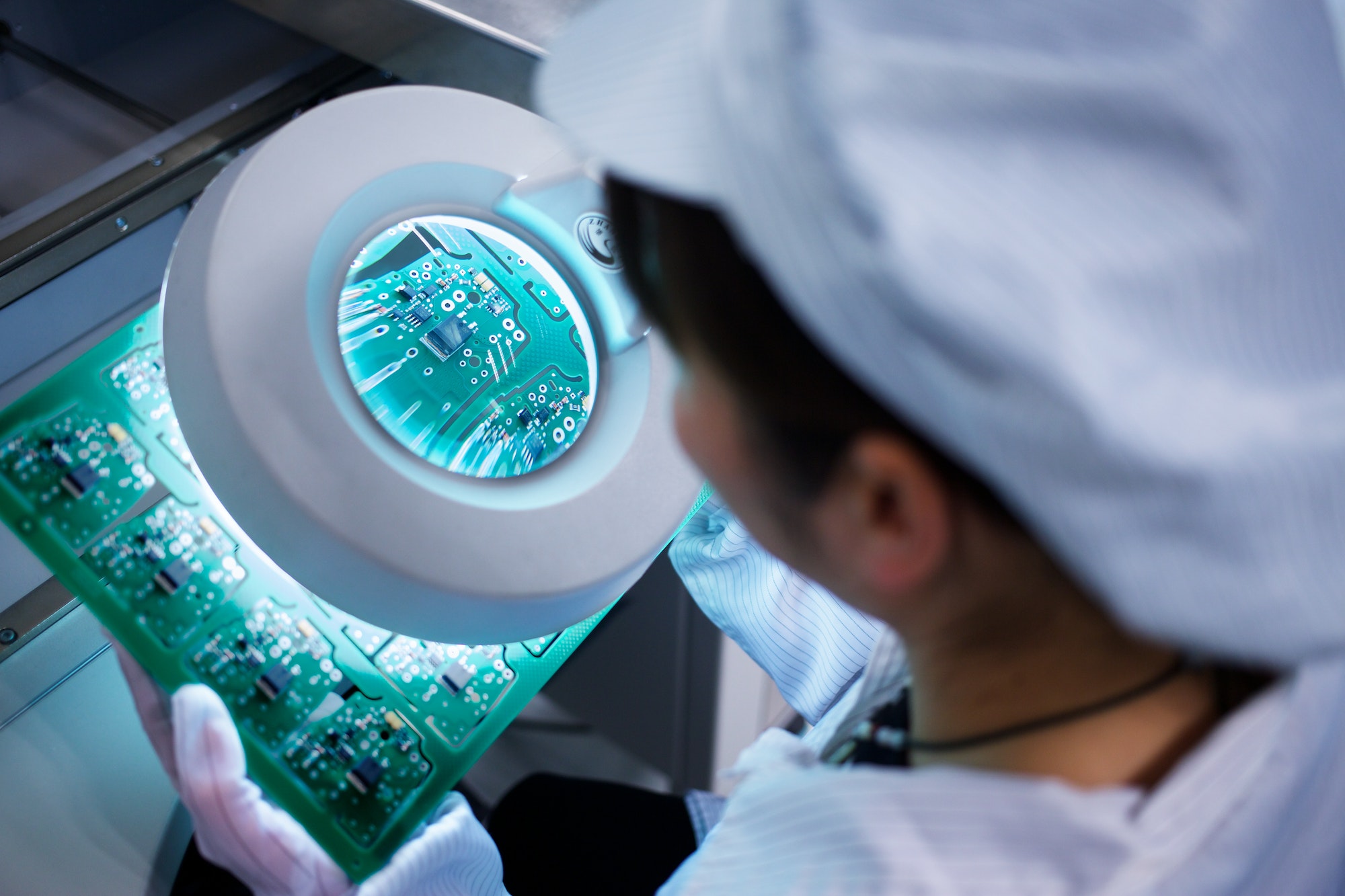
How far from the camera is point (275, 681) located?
1.90ft

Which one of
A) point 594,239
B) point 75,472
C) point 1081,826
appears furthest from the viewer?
point 594,239

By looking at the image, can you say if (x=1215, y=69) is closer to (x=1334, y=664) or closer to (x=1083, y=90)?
(x=1083, y=90)

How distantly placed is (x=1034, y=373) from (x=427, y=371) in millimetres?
442

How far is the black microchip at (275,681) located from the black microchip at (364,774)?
65 millimetres

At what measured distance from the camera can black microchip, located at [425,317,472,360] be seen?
638mm

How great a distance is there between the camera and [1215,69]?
0.29 metres

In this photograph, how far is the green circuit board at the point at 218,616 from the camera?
0.56 m

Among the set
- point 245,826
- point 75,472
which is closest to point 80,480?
point 75,472

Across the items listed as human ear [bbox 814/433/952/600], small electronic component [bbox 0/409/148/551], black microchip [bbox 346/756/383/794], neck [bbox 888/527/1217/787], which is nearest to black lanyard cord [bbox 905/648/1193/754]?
neck [bbox 888/527/1217/787]

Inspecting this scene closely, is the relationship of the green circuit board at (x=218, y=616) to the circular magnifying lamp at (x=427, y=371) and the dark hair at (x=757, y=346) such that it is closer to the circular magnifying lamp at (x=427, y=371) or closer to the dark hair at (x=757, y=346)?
the circular magnifying lamp at (x=427, y=371)

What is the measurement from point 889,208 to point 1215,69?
0.36 feet

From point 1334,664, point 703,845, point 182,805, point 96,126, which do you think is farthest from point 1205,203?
point 96,126

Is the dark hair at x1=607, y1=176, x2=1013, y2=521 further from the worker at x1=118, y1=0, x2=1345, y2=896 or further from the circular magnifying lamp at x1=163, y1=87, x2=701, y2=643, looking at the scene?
the circular magnifying lamp at x1=163, y1=87, x2=701, y2=643

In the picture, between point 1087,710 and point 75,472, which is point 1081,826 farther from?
point 75,472
